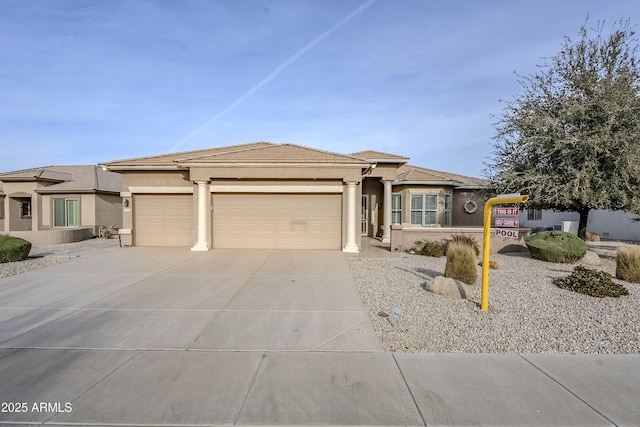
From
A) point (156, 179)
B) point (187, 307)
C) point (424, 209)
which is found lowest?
point (187, 307)

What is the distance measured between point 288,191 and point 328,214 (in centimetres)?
190

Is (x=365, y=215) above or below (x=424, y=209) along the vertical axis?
below

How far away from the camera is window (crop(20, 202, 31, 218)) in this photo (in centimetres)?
2227

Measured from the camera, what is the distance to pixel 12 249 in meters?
11.1

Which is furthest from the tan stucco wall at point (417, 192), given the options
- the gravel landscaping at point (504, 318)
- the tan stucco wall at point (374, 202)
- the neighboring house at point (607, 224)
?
the gravel landscaping at point (504, 318)

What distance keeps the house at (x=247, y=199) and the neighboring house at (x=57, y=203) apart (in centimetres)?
692

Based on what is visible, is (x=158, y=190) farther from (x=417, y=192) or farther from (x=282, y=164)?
(x=417, y=192)

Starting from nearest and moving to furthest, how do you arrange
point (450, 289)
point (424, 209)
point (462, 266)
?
point (450, 289) < point (462, 266) < point (424, 209)

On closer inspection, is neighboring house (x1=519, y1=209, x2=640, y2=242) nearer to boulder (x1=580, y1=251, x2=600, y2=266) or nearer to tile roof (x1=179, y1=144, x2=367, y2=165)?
boulder (x1=580, y1=251, x2=600, y2=266)

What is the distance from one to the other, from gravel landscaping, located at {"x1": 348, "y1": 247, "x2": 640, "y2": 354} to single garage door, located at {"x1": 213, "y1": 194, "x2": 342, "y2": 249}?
5010 mm

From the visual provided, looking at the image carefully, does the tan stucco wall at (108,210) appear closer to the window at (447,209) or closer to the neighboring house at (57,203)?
the neighboring house at (57,203)

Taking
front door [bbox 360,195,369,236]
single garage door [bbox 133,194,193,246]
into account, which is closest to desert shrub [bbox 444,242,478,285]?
front door [bbox 360,195,369,236]

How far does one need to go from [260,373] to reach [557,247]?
1107 cm

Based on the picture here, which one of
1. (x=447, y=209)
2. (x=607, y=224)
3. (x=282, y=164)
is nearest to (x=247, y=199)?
(x=282, y=164)
